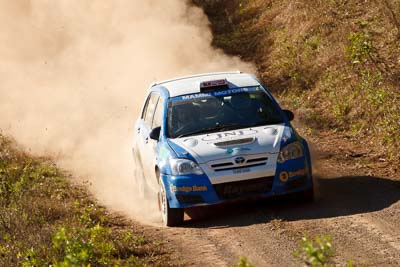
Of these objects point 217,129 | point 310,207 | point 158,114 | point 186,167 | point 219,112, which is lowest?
point 310,207

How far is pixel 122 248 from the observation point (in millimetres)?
10961

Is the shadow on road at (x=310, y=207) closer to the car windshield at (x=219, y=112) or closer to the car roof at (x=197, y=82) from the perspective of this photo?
the car windshield at (x=219, y=112)

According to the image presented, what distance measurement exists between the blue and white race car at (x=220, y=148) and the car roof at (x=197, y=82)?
0.05ft

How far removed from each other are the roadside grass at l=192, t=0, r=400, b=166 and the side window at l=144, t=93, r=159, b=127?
3831 millimetres

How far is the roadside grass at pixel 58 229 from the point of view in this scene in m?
9.98

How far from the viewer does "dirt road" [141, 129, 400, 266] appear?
1023 centimetres

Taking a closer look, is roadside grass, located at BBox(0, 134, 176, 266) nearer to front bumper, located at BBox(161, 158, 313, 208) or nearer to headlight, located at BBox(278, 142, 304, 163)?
front bumper, located at BBox(161, 158, 313, 208)

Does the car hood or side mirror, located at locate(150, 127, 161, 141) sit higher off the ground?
the car hood

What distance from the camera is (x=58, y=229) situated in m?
9.92

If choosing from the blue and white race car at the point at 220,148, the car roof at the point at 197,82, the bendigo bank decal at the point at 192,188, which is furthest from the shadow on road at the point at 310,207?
the car roof at the point at 197,82

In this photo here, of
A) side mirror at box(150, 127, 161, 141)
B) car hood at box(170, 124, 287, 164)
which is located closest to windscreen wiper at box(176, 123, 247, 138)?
car hood at box(170, 124, 287, 164)

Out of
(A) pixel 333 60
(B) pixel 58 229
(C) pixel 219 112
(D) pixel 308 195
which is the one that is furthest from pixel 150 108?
(A) pixel 333 60

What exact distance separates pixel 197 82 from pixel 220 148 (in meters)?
1.72

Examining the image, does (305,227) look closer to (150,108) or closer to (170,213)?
(170,213)
